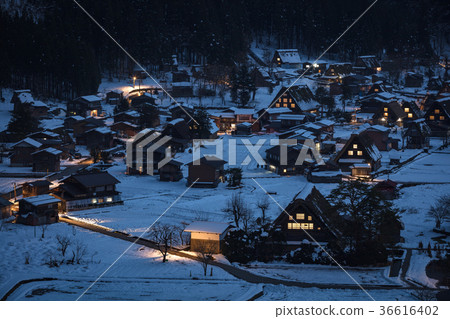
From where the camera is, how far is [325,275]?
24.2m

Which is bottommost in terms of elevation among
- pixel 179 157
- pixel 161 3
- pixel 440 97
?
pixel 179 157

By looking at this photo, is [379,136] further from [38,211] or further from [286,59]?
[286,59]

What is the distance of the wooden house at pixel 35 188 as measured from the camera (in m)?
35.0

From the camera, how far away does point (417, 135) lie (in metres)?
48.8

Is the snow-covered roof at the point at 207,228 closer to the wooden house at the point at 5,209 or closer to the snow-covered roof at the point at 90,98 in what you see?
the wooden house at the point at 5,209

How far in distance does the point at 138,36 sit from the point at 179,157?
31.8m

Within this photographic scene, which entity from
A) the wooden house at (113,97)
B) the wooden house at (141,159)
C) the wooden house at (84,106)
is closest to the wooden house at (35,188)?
the wooden house at (141,159)

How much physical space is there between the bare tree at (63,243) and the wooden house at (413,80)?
56.4 meters

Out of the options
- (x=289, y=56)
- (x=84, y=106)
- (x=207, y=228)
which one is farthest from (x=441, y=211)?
(x=289, y=56)

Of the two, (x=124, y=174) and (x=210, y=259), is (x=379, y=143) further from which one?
(x=210, y=259)

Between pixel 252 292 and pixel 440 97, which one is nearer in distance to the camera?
pixel 252 292

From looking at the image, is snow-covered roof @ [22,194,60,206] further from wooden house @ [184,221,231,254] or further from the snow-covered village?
wooden house @ [184,221,231,254]

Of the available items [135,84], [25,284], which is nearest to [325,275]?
[25,284]

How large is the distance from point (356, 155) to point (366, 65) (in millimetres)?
38639
